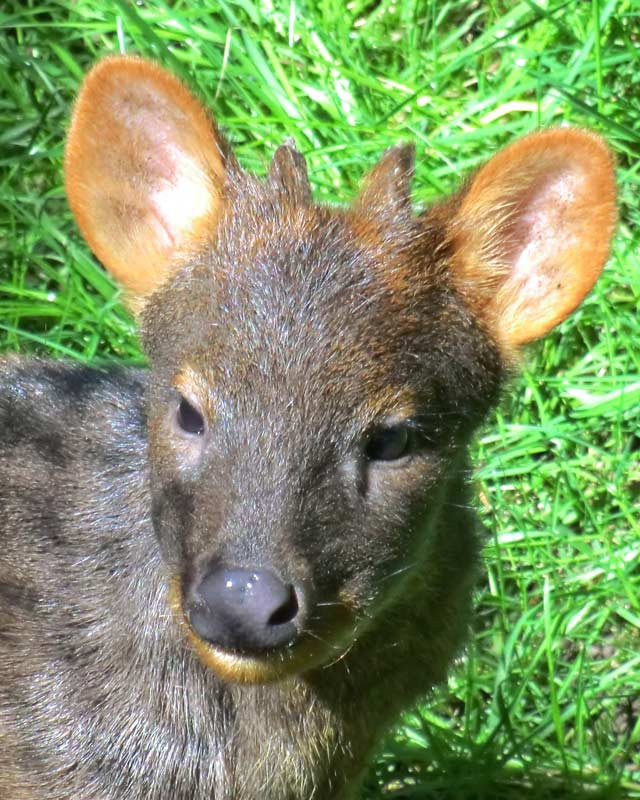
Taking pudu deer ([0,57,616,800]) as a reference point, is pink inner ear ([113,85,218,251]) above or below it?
above

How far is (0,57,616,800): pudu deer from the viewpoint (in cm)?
393

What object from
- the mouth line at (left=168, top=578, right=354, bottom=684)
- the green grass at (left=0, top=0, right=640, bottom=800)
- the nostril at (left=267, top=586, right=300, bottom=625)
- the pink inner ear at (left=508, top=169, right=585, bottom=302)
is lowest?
the green grass at (left=0, top=0, right=640, bottom=800)

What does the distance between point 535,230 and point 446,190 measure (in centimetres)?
242

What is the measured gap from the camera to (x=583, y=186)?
14.7 feet

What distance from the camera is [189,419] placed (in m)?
4.06

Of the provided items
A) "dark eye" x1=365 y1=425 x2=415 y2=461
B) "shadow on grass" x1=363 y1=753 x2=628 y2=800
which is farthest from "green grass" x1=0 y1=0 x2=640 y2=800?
"dark eye" x1=365 y1=425 x2=415 y2=461

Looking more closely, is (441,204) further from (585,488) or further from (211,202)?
(585,488)

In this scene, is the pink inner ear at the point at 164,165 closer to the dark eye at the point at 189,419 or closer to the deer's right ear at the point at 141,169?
the deer's right ear at the point at 141,169

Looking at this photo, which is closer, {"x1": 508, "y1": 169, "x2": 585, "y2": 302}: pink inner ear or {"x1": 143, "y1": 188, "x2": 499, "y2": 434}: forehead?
{"x1": 143, "y1": 188, "x2": 499, "y2": 434}: forehead

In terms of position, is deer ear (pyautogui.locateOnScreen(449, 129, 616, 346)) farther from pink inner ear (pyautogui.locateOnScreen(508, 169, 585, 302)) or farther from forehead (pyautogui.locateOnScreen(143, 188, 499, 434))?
forehead (pyautogui.locateOnScreen(143, 188, 499, 434))

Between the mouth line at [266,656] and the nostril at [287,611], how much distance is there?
99mm

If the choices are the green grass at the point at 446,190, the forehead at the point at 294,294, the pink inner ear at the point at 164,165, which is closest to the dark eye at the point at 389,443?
the forehead at the point at 294,294

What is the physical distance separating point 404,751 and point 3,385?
2.25 m

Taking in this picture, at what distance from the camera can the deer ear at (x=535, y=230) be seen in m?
4.45
